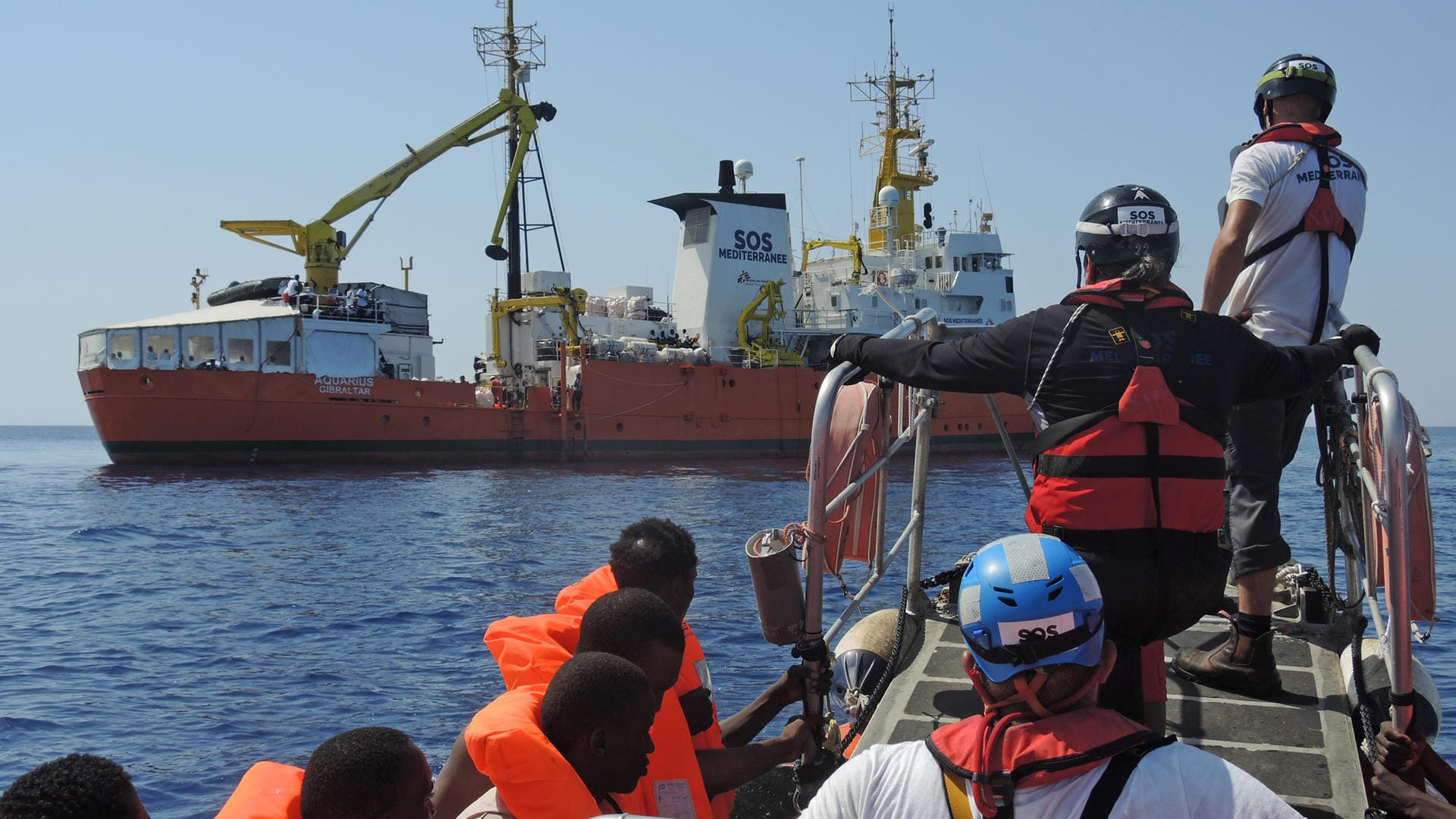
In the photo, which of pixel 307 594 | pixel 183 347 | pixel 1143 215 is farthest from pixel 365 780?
pixel 183 347

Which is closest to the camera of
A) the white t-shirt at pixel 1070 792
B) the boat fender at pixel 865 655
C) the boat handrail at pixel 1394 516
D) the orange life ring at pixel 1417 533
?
the white t-shirt at pixel 1070 792

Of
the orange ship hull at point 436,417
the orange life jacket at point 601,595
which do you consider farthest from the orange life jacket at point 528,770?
the orange ship hull at point 436,417

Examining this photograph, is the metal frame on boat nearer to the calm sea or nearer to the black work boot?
the black work boot

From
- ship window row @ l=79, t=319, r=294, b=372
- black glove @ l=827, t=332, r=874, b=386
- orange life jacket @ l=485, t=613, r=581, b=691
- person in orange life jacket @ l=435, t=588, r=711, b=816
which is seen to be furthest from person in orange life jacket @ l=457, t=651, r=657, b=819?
Result: ship window row @ l=79, t=319, r=294, b=372

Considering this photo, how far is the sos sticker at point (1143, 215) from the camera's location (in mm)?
2975

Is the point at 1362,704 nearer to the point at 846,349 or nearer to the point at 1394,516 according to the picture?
the point at 1394,516

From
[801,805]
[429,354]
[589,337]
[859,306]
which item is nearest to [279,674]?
[801,805]

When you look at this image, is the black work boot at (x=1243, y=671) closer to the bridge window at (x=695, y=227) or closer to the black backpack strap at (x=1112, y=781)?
the black backpack strap at (x=1112, y=781)

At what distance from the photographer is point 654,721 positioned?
120 inches

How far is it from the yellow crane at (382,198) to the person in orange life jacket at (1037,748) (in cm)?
3715

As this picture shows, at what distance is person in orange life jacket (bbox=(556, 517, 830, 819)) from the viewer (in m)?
3.50

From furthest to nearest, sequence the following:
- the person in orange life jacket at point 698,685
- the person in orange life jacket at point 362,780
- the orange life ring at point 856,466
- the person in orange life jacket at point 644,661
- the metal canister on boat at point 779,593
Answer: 1. the orange life ring at point 856,466
2. the metal canister on boat at point 779,593
3. the person in orange life jacket at point 698,685
4. the person in orange life jacket at point 644,661
5. the person in orange life jacket at point 362,780

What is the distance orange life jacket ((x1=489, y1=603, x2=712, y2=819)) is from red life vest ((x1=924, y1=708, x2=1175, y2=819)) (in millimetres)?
1384

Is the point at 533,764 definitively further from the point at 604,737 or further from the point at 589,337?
the point at 589,337
